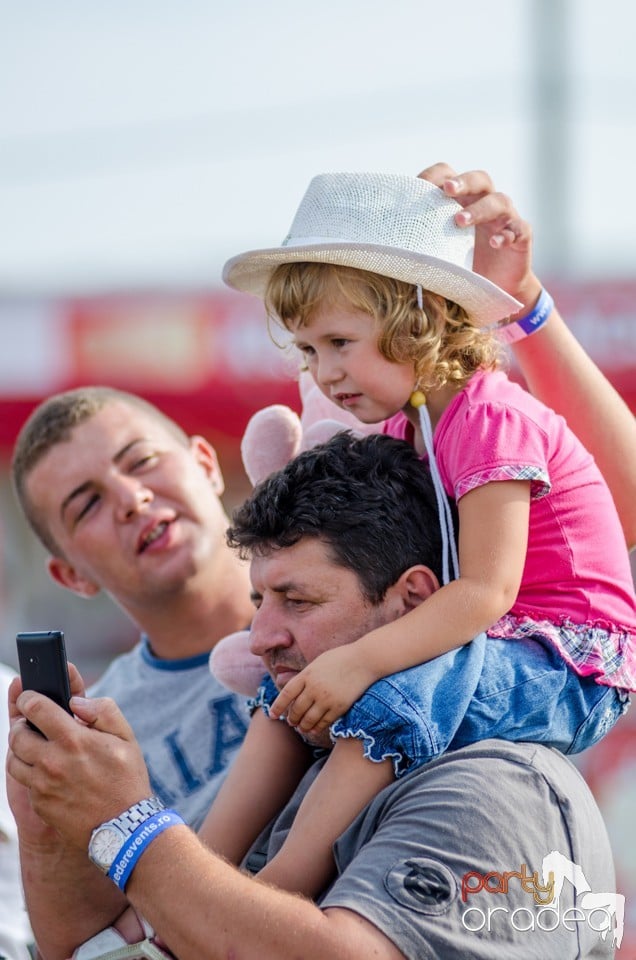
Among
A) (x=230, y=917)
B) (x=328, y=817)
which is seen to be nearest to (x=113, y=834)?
(x=230, y=917)

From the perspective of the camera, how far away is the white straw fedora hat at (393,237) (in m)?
2.28

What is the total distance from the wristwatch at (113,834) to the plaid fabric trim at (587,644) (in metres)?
0.69

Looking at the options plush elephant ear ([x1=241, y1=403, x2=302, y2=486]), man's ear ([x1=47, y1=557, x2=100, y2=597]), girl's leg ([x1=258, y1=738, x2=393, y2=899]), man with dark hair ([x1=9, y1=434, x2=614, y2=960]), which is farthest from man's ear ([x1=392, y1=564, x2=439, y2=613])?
man's ear ([x1=47, y1=557, x2=100, y2=597])

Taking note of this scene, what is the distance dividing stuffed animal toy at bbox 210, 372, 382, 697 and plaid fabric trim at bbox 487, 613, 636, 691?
0.60 m

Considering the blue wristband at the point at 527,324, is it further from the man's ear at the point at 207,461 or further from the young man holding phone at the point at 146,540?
the man's ear at the point at 207,461

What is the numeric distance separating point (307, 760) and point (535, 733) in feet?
1.71

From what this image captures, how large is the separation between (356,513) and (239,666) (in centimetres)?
57

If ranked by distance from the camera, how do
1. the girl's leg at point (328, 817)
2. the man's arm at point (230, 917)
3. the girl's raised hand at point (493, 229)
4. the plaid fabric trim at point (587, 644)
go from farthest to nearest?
the girl's raised hand at point (493, 229) → the plaid fabric trim at point (587, 644) → the girl's leg at point (328, 817) → the man's arm at point (230, 917)

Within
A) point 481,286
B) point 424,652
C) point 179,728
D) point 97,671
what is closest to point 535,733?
point 424,652

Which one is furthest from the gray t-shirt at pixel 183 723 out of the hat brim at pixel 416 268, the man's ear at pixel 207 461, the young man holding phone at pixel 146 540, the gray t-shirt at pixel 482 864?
the hat brim at pixel 416 268

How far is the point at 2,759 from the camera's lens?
313cm

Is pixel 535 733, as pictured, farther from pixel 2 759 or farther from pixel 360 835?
pixel 2 759

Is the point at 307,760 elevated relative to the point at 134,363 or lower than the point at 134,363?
elevated

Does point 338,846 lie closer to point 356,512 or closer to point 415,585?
point 415,585
